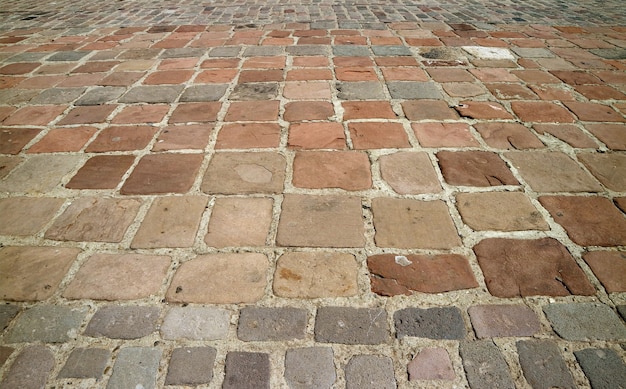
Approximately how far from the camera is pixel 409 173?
6.24 ft

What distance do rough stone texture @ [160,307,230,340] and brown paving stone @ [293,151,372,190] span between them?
76cm

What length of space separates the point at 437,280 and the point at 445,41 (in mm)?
2985

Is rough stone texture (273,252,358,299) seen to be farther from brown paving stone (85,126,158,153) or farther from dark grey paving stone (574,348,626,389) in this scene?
brown paving stone (85,126,158,153)

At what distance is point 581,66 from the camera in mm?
3055

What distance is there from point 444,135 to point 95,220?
1.88 meters

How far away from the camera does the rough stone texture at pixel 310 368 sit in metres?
1.11

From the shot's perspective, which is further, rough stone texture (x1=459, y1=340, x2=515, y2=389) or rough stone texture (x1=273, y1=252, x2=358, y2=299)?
rough stone texture (x1=273, y1=252, x2=358, y2=299)

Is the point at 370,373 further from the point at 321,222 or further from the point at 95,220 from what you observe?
the point at 95,220

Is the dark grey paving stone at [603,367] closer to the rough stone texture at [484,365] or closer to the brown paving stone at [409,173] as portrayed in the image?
the rough stone texture at [484,365]

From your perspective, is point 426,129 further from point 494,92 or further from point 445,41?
point 445,41

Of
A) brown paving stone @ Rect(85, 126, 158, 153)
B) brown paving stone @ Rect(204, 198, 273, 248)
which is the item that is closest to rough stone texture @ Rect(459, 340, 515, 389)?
brown paving stone @ Rect(204, 198, 273, 248)

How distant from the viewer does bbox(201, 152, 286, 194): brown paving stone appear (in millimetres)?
1832

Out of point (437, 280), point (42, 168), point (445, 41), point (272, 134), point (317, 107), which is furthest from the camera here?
point (445, 41)

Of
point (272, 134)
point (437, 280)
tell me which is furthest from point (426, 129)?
point (437, 280)
